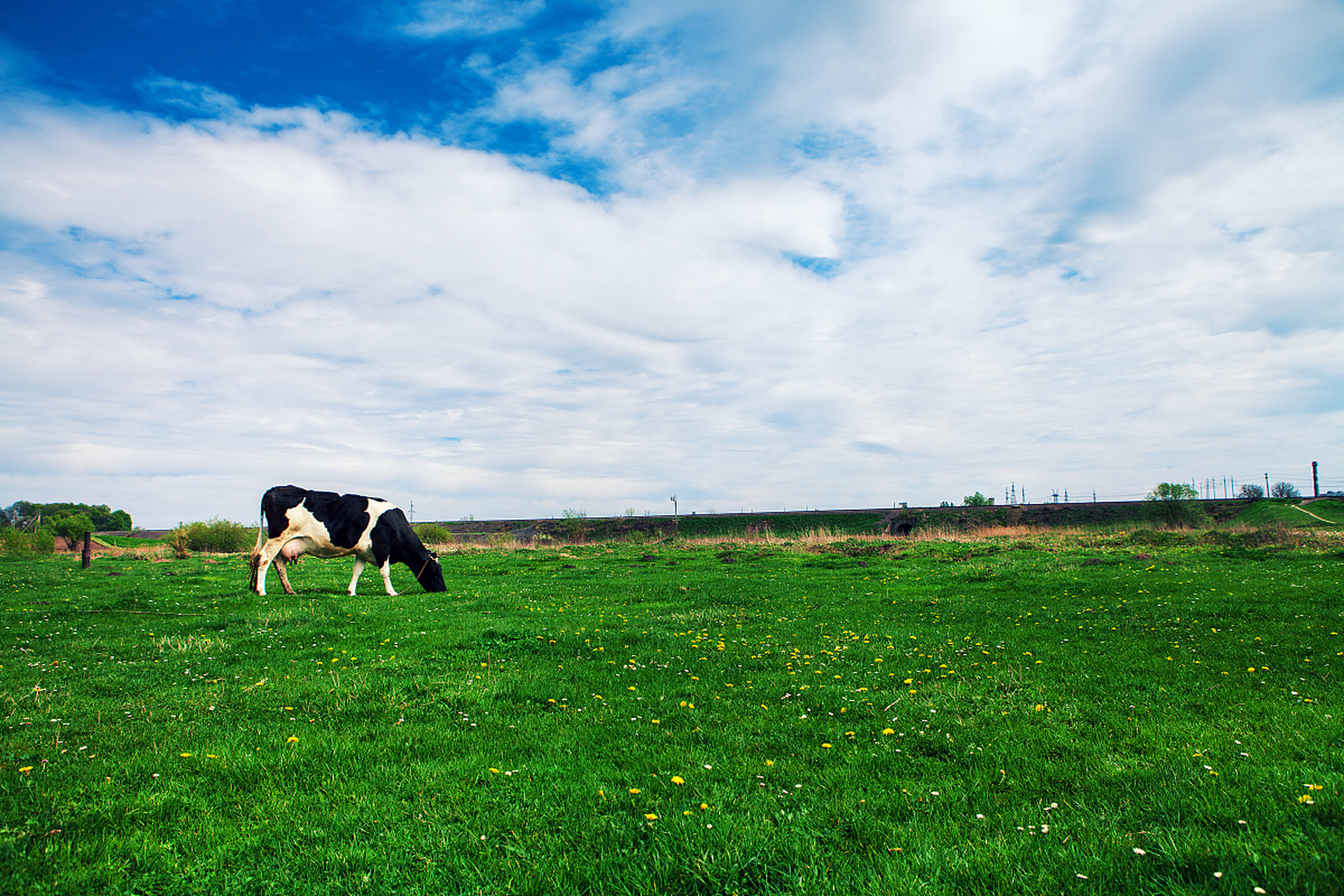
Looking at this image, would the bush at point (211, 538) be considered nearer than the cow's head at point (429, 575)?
No

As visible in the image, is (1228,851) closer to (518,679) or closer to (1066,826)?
(1066,826)

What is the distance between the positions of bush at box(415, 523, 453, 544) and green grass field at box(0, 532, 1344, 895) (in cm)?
4105

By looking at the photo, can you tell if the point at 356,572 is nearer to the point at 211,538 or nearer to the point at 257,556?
the point at 257,556

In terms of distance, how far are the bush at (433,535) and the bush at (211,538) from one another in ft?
41.8

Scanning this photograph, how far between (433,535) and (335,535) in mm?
36713

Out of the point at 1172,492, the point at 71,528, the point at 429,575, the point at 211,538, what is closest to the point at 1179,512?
the point at 1172,492

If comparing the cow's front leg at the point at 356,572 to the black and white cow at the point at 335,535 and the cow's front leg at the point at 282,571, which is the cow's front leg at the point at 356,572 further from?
the cow's front leg at the point at 282,571

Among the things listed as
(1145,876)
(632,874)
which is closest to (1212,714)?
(1145,876)

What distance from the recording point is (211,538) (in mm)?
47938

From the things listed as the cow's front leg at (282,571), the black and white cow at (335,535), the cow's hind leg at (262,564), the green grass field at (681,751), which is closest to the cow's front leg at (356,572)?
the black and white cow at (335,535)

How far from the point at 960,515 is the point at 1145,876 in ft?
247

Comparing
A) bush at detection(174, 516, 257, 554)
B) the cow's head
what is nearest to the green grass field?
the cow's head

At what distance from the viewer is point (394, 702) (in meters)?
8.06

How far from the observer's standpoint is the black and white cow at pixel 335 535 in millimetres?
20219
